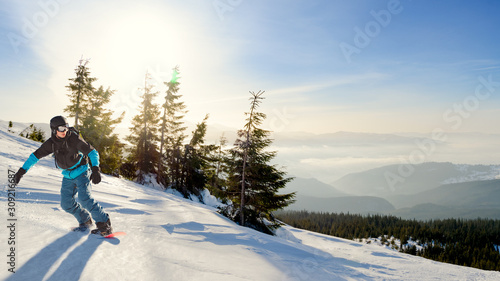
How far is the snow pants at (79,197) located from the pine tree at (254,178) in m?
14.0

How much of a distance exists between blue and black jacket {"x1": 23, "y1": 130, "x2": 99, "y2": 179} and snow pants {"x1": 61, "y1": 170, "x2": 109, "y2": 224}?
11 centimetres

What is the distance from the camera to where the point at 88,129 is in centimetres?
2722

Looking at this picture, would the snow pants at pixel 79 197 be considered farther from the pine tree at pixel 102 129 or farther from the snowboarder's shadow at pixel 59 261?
the pine tree at pixel 102 129

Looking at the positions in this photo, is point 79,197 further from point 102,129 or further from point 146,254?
point 102,129

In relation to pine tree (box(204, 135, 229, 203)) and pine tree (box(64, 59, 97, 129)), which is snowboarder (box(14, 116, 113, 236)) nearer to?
pine tree (box(204, 135, 229, 203))

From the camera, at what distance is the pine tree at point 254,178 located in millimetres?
18156

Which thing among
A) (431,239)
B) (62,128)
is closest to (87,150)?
(62,128)

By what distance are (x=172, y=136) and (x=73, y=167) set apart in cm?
2886

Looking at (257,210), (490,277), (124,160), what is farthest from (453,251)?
(124,160)

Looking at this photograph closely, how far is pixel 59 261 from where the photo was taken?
3.03 m

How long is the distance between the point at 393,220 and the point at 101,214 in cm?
12137

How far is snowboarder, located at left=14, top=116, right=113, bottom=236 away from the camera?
3.98 metres

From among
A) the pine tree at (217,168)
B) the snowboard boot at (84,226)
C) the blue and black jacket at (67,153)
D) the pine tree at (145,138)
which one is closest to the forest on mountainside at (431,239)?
the pine tree at (217,168)

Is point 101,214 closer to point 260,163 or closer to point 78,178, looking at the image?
point 78,178
